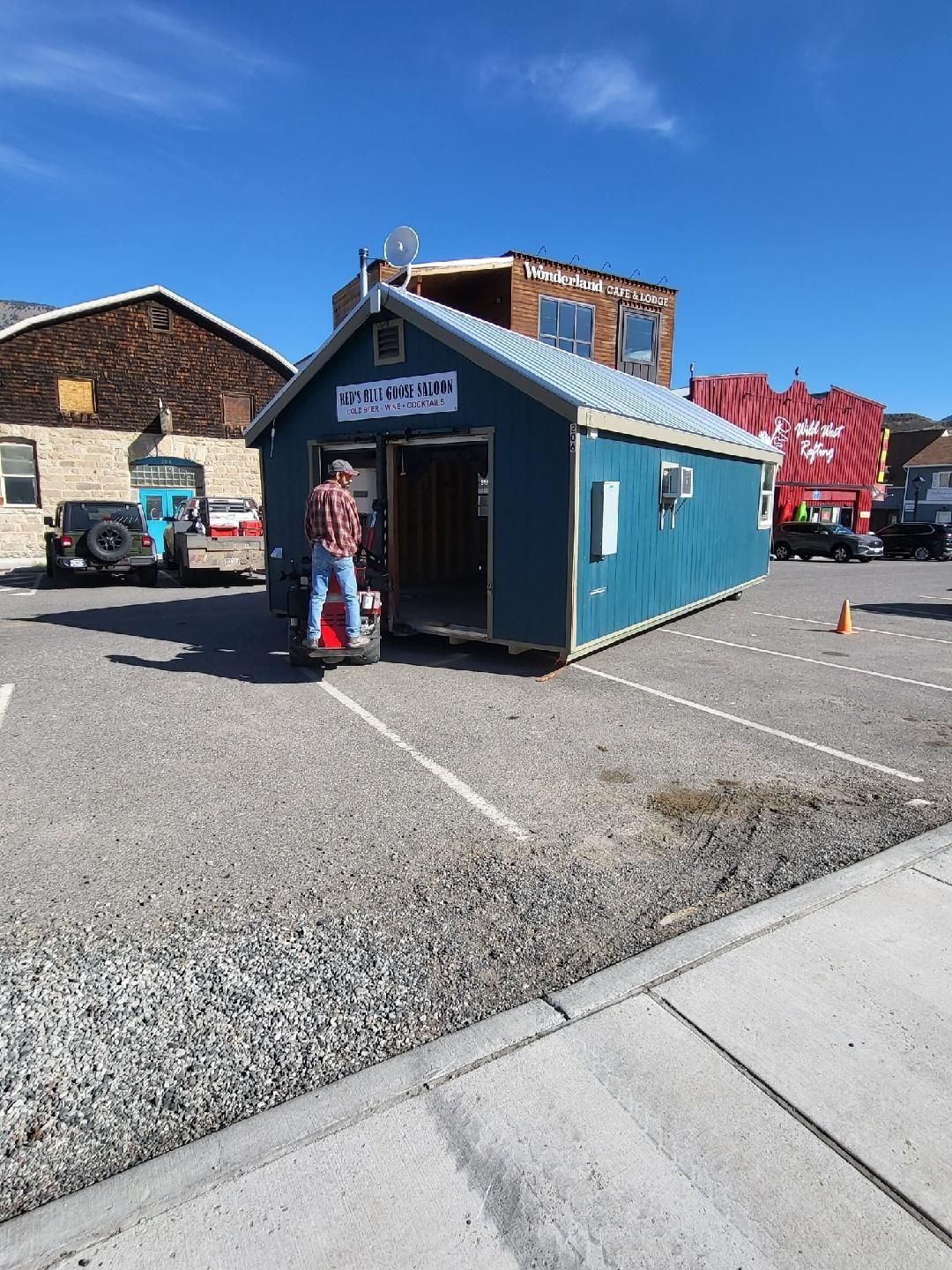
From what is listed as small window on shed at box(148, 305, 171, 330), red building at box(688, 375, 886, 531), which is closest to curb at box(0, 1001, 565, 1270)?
small window on shed at box(148, 305, 171, 330)

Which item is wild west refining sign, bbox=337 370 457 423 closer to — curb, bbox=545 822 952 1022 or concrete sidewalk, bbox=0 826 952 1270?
curb, bbox=545 822 952 1022

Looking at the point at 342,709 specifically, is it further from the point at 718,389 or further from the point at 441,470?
the point at 718,389

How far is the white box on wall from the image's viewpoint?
7.82 m

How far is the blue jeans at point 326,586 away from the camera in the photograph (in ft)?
24.2

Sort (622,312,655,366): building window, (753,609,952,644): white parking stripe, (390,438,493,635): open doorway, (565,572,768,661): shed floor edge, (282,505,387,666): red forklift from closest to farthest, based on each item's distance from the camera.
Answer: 1. (282,505,387,666): red forklift
2. (565,572,768,661): shed floor edge
3. (753,609,952,644): white parking stripe
4. (390,438,493,635): open doorway
5. (622,312,655,366): building window

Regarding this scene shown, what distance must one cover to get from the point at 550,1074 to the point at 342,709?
14.7 feet

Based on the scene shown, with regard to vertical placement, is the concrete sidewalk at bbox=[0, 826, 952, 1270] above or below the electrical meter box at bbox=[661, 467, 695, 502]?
below

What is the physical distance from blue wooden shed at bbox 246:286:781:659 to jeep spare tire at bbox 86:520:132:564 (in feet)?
20.8

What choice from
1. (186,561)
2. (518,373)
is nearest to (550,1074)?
(518,373)

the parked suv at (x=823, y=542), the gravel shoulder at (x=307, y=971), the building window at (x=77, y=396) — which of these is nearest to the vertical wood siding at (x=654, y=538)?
the gravel shoulder at (x=307, y=971)

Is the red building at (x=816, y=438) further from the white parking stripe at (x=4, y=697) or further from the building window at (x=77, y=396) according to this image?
the white parking stripe at (x=4, y=697)

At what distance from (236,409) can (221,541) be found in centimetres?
1145

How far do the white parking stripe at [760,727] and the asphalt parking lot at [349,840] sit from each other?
4 cm

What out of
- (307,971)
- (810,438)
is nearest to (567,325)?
(810,438)
